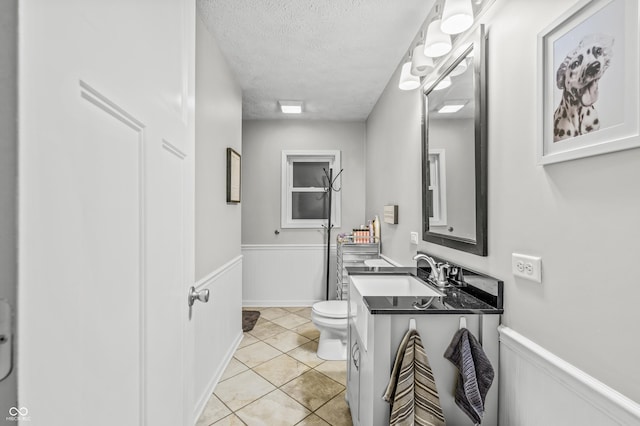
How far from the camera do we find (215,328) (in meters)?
2.18

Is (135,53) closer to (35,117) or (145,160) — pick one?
(145,160)

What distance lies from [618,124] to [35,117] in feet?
3.83

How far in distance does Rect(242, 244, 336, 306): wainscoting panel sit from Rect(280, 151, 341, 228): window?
0.37m

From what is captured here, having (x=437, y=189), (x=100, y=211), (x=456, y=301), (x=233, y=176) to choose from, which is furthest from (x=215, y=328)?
(x=100, y=211)

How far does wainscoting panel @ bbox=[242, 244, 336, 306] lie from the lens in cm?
392

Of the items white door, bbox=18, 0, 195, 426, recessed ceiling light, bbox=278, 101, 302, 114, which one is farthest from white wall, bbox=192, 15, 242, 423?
white door, bbox=18, 0, 195, 426

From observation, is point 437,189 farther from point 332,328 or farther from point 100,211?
point 100,211

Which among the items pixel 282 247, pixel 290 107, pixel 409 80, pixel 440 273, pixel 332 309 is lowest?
pixel 332 309

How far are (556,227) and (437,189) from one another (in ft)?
2.87

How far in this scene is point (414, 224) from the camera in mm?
2215

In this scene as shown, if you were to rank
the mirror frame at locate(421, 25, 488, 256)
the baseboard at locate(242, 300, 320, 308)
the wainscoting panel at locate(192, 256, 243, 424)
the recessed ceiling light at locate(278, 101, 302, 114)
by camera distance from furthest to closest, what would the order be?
the baseboard at locate(242, 300, 320, 308) < the recessed ceiling light at locate(278, 101, 302, 114) < the wainscoting panel at locate(192, 256, 243, 424) < the mirror frame at locate(421, 25, 488, 256)

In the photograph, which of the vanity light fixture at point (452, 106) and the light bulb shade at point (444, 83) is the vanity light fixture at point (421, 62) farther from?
the vanity light fixture at point (452, 106)

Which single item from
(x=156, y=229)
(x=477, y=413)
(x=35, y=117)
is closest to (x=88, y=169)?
(x=35, y=117)

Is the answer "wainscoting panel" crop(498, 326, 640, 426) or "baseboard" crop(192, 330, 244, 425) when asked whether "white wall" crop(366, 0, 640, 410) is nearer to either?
"wainscoting panel" crop(498, 326, 640, 426)
